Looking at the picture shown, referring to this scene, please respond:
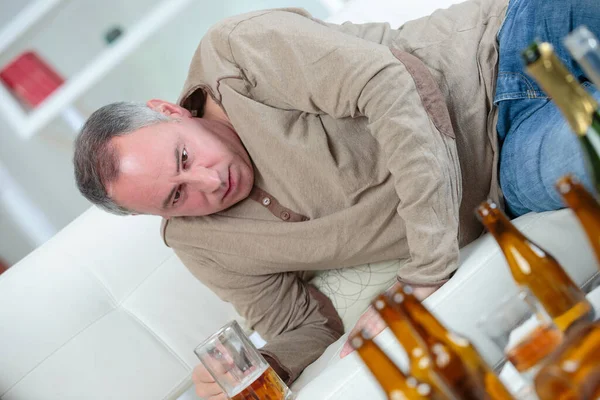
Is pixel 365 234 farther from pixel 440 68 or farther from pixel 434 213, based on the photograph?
pixel 440 68

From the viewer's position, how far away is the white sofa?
1642mm

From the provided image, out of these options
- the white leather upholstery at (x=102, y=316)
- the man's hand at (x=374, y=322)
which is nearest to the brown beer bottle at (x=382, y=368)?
the man's hand at (x=374, y=322)

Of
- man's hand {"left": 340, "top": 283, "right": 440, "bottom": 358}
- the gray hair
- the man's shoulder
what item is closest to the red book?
the gray hair

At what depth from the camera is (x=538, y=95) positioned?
1.34 m

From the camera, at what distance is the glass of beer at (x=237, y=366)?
1.21 meters

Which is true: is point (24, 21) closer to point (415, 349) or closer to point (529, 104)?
point (529, 104)

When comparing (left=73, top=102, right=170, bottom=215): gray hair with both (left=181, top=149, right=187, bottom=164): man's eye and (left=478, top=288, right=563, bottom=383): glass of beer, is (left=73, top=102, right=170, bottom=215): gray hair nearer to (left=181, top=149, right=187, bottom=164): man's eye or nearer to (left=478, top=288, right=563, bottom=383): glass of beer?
(left=181, top=149, right=187, bottom=164): man's eye

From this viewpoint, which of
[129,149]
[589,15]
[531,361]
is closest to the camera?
[531,361]

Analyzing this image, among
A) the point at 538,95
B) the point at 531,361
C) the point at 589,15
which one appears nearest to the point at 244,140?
the point at 538,95

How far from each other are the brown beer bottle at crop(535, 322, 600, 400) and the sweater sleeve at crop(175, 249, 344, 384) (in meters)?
1.06

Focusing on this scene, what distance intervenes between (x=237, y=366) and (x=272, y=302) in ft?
1.50

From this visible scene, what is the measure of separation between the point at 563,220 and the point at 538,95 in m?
0.33

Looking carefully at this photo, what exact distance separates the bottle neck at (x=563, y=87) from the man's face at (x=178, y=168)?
922mm

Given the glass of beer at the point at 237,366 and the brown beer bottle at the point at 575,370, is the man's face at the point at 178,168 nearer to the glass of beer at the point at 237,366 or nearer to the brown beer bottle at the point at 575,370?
the glass of beer at the point at 237,366
